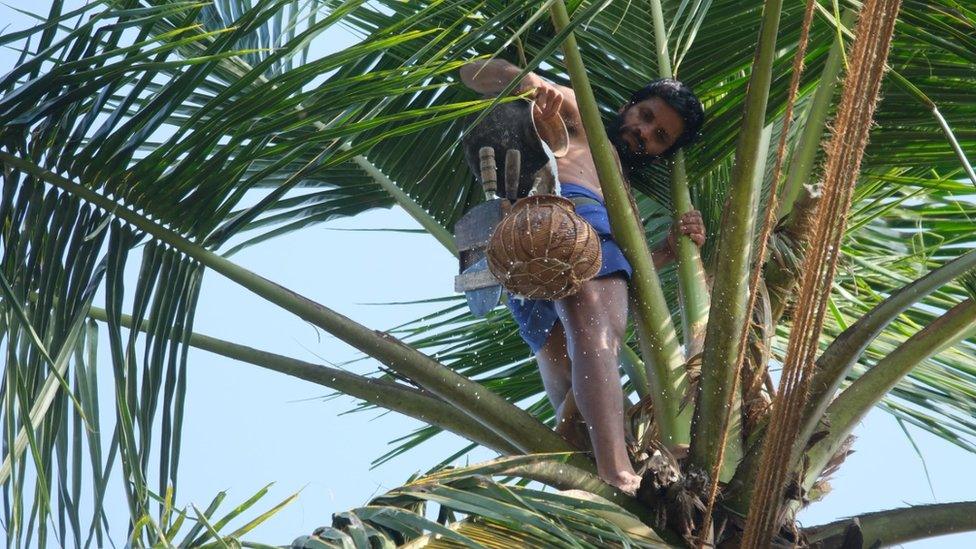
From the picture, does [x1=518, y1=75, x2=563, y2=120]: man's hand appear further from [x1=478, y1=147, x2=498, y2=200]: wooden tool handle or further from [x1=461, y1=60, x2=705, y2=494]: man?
[x1=478, y1=147, x2=498, y2=200]: wooden tool handle

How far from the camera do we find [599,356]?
309cm

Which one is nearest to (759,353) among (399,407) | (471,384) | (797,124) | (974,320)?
(974,320)

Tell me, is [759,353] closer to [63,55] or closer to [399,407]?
[399,407]

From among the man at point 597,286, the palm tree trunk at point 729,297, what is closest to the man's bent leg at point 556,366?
the man at point 597,286

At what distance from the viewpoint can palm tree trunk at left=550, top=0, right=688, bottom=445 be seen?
9.65ft

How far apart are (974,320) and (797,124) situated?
128 centimetres

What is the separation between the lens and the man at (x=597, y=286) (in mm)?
2992

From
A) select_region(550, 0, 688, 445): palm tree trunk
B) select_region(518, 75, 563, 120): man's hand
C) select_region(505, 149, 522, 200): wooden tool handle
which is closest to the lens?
select_region(550, 0, 688, 445): palm tree trunk

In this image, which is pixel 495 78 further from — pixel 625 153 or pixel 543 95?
pixel 625 153

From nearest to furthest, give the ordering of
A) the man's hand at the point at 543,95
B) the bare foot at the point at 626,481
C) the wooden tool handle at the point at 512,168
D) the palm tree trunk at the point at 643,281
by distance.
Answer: the bare foot at the point at 626,481
the palm tree trunk at the point at 643,281
the wooden tool handle at the point at 512,168
the man's hand at the point at 543,95

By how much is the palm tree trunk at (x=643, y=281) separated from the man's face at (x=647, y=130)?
0.45 m

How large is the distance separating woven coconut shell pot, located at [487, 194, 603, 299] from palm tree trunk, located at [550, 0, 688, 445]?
0.31ft

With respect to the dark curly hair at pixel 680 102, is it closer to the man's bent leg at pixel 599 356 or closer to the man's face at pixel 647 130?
the man's face at pixel 647 130

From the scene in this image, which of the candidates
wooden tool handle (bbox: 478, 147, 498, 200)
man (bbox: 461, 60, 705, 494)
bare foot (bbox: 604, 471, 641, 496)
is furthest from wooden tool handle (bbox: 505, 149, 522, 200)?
bare foot (bbox: 604, 471, 641, 496)
